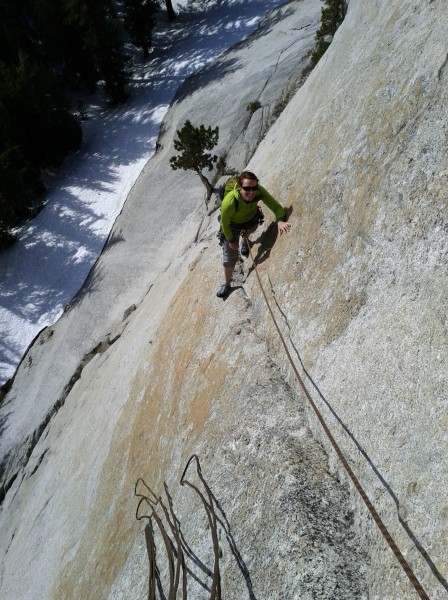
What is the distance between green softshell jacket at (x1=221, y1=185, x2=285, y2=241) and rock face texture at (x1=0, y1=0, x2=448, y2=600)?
38 cm

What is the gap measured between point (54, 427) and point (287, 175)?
12.3 m

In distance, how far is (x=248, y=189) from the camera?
19.2ft

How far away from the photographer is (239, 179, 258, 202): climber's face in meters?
5.77

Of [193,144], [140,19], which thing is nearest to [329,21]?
[193,144]

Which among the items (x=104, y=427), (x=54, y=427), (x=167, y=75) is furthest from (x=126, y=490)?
(x=167, y=75)

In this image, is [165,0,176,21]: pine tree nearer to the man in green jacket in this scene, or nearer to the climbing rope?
the man in green jacket

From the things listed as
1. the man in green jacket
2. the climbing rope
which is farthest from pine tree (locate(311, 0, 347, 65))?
the climbing rope

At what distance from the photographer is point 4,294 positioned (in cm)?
2498

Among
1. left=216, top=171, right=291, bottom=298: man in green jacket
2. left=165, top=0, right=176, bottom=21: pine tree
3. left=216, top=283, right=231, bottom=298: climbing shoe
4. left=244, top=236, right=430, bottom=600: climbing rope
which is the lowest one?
left=216, top=283, right=231, bottom=298: climbing shoe

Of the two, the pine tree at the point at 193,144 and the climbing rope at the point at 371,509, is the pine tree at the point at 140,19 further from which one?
the climbing rope at the point at 371,509

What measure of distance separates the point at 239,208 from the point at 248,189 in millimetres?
589

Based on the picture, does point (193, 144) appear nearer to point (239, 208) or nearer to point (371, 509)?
point (239, 208)

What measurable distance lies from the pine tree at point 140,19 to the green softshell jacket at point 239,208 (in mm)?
38536

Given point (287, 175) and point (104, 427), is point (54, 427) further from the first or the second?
point (287, 175)
